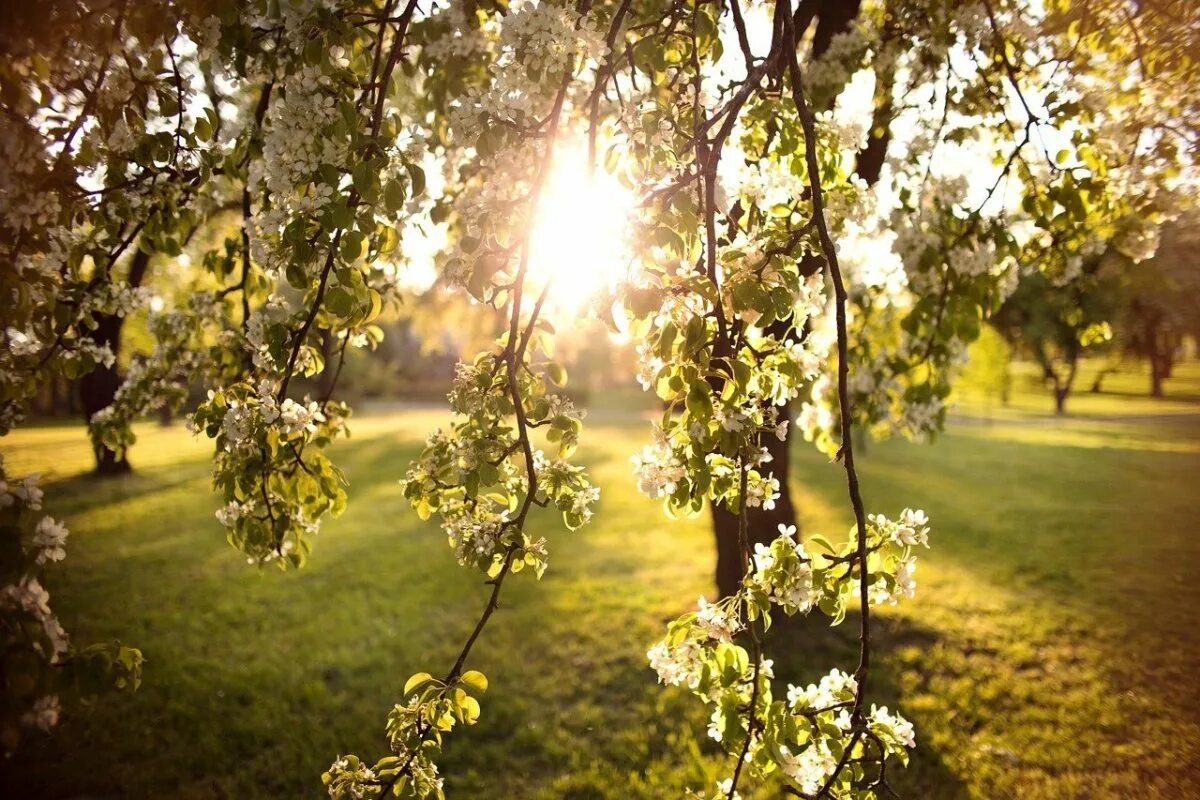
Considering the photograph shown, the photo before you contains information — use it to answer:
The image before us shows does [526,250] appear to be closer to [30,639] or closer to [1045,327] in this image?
[30,639]

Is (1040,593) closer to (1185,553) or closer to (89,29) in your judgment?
(1185,553)

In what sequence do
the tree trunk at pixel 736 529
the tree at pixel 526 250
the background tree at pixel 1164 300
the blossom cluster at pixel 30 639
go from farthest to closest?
1. the background tree at pixel 1164 300
2. the tree trunk at pixel 736 529
3. the tree at pixel 526 250
4. the blossom cluster at pixel 30 639

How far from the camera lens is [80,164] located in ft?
7.59

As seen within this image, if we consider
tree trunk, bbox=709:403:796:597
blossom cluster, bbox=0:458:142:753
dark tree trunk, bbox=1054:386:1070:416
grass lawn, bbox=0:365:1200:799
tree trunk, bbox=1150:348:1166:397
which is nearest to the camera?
blossom cluster, bbox=0:458:142:753

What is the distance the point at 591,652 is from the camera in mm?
6258

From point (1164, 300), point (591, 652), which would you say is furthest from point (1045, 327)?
point (591, 652)

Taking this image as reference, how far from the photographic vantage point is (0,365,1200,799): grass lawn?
14.8 feet

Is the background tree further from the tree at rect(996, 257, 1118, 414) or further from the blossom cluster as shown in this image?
the blossom cluster

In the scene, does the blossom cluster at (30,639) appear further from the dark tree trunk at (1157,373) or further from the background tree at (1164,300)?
the dark tree trunk at (1157,373)

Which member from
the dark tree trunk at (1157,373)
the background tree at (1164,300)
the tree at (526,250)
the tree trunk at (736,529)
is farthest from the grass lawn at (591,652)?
the dark tree trunk at (1157,373)

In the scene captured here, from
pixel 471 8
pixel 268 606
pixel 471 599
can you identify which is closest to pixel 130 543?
pixel 268 606

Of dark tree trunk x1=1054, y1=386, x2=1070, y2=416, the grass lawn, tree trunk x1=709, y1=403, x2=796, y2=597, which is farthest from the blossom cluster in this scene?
dark tree trunk x1=1054, y1=386, x2=1070, y2=416

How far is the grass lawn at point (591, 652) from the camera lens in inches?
178

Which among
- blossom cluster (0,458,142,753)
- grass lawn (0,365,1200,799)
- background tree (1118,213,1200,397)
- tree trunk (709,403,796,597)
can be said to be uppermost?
background tree (1118,213,1200,397)
